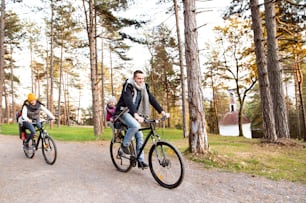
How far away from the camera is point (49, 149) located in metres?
5.93

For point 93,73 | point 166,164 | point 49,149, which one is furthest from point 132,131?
point 93,73

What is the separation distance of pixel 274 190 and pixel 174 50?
1916 centimetres

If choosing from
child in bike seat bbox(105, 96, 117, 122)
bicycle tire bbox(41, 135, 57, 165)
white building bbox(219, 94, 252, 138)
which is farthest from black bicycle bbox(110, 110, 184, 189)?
white building bbox(219, 94, 252, 138)

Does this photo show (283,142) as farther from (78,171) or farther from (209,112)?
(209,112)

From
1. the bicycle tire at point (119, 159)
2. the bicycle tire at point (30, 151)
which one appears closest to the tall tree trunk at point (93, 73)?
the bicycle tire at point (30, 151)

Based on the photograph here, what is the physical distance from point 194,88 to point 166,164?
2.83 meters

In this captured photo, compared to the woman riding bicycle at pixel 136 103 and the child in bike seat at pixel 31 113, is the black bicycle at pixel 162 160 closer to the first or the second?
the woman riding bicycle at pixel 136 103

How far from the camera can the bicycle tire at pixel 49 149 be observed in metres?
5.75

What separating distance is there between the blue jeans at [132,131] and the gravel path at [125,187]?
609 millimetres

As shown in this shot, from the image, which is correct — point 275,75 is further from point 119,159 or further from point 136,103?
point 119,159

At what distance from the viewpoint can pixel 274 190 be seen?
3.91m

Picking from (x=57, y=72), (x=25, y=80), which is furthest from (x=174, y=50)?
(x=25, y=80)

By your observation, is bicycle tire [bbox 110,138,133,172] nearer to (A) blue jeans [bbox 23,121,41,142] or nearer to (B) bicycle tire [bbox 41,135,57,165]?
(B) bicycle tire [bbox 41,135,57,165]

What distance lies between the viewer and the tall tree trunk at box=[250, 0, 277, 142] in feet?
29.3
